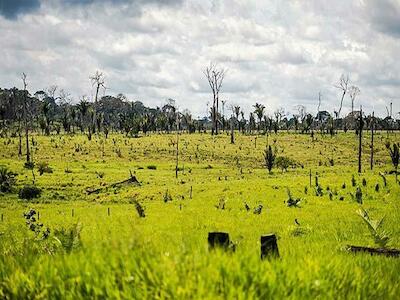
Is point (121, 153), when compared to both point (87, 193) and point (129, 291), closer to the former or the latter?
point (87, 193)

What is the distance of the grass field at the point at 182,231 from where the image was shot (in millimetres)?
3594

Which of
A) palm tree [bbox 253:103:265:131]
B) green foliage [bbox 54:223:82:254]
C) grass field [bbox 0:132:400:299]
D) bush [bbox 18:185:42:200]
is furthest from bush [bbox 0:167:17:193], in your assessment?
palm tree [bbox 253:103:265:131]

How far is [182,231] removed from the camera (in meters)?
6.29

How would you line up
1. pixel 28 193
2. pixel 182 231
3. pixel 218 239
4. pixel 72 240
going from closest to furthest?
pixel 218 239, pixel 182 231, pixel 72 240, pixel 28 193

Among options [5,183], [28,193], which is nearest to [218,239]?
[28,193]

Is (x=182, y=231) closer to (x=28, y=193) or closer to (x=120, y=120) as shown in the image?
(x=28, y=193)

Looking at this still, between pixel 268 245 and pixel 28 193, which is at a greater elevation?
pixel 268 245

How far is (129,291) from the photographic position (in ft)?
11.5

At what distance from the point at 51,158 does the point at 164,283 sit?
5896cm

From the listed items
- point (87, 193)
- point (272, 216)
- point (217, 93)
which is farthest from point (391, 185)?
point (217, 93)

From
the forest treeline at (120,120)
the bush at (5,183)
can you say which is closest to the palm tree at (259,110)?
the forest treeline at (120,120)

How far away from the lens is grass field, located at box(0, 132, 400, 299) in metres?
3.59

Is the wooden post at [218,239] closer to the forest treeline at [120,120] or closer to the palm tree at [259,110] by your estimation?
the forest treeline at [120,120]

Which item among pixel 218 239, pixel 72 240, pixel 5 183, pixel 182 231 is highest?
pixel 218 239
